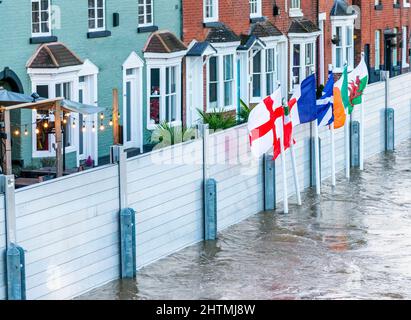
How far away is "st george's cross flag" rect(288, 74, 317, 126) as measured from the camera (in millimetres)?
30547

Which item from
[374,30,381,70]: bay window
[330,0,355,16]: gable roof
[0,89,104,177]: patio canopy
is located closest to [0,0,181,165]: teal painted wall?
[0,89,104,177]: patio canopy

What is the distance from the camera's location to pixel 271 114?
2809 centimetres

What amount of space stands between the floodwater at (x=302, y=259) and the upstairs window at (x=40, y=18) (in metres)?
7.53

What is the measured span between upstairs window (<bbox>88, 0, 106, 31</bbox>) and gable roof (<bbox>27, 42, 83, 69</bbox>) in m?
1.99

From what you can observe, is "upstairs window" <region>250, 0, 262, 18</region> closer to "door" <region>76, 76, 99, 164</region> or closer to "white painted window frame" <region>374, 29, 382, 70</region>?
"door" <region>76, 76, 99, 164</region>

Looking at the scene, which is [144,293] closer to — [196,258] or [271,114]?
[196,258]

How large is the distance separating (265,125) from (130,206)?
6.13 meters

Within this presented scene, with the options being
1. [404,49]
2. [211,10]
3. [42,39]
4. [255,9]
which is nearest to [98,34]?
[42,39]

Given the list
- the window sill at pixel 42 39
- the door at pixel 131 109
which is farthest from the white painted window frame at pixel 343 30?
the window sill at pixel 42 39

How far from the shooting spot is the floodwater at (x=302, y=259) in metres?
21.8

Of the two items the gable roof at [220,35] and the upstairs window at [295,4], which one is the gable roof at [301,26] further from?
the gable roof at [220,35]

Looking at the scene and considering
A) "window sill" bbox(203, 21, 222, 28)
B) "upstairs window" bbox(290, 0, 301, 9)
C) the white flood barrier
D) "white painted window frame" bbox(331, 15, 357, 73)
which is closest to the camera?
the white flood barrier

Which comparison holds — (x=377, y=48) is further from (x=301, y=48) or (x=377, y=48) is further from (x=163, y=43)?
(x=163, y=43)

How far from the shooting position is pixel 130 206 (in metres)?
22.5
